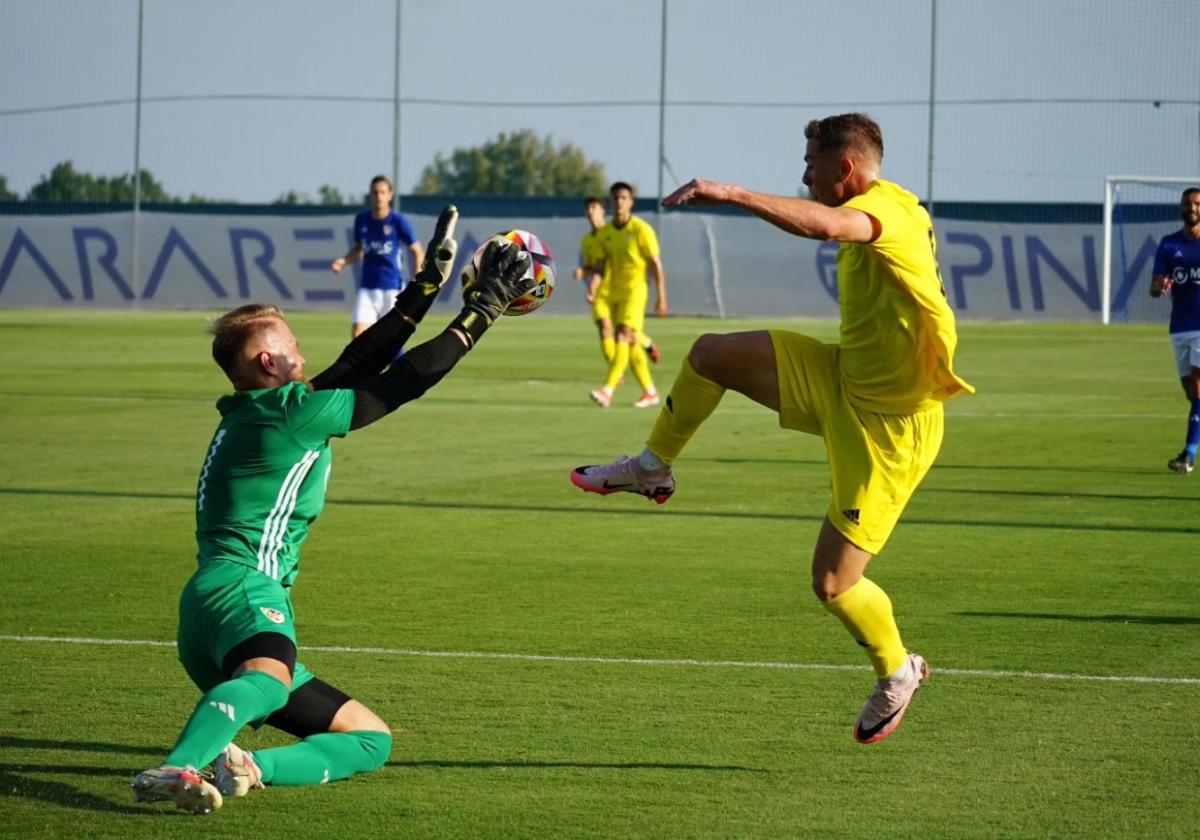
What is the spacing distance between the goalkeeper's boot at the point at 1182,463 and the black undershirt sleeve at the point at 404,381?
10.5 metres

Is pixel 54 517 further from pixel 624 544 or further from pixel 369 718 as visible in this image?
pixel 369 718

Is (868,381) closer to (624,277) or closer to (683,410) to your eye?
(683,410)

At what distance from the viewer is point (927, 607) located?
8781 mm

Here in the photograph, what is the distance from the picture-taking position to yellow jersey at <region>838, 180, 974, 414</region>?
235 inches

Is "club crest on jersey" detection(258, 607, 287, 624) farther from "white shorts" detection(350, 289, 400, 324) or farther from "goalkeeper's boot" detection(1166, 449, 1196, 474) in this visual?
"white shorts" detection(350, 289, 400, 324)

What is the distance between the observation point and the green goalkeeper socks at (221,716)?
4867 mm

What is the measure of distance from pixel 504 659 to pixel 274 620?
7.90ft

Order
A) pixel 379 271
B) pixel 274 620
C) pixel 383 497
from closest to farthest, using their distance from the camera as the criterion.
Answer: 1. pixel 274 620
2. pixel 383 497
3. pixel 379 271

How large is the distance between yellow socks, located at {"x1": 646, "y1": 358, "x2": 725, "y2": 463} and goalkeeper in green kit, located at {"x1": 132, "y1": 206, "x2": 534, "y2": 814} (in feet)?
3.35

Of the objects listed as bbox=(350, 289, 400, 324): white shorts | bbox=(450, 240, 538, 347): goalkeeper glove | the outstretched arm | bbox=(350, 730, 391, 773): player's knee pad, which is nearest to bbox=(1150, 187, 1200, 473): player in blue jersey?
bbox=(350, 289, 400, 324): white shorts


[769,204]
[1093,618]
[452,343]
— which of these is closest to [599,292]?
[1093,618]

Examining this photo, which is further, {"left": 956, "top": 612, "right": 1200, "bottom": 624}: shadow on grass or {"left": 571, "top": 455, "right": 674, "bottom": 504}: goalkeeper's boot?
{"left": 956, "top": 612, "right": 1200, "bottom": 624}: shadow on grass

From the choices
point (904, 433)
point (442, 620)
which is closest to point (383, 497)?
point (442, 620)

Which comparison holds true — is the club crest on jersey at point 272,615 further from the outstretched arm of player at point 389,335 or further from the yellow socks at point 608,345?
the yellow socks at point 608,345
